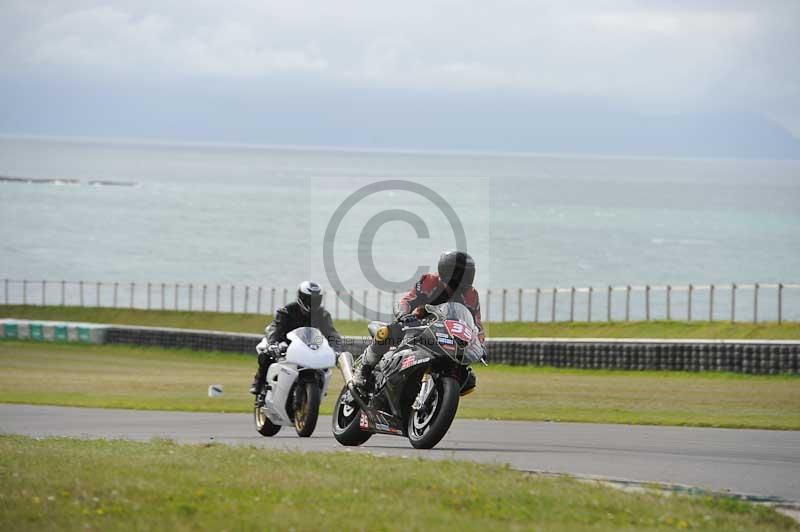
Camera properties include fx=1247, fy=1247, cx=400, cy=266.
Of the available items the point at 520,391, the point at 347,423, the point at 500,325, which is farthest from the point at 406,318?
the point at 500,325

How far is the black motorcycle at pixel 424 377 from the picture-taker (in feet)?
43.4

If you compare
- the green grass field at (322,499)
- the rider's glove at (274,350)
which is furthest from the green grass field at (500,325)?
the green grass field at (322,499)

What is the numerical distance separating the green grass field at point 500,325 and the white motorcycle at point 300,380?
28649 mm

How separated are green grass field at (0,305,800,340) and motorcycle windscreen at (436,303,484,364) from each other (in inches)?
1203

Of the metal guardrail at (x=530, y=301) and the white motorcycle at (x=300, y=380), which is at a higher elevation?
the white motorcycle at (x=300, y=380)

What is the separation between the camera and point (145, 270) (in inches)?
4857

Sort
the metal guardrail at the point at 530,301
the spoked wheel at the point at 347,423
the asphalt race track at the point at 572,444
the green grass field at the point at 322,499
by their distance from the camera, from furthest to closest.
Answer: the metal guardrail at the point at 530,301 < the spoked wheel at the point at 347,423 < the asphalt race track at the point at 572,444 < the green grass field at the point at 322,499

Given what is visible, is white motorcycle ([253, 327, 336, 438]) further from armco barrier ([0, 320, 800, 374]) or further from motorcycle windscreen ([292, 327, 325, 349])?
armco barrier ([0, 320, 800, 374])

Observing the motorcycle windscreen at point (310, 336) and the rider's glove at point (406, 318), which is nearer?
the rider's glove at point (406, 318)

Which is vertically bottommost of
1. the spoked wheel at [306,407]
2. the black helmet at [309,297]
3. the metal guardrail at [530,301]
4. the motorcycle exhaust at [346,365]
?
the metal guardrail at [530,301]

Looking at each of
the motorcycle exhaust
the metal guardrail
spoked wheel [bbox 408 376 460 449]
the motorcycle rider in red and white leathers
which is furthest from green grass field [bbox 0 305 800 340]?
spoked wheel [bbox 408 376 460 449]

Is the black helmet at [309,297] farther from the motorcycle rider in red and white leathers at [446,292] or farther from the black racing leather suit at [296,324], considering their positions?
the motorcycle rider in red and white leathers at [446,292]

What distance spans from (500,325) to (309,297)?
3978cm

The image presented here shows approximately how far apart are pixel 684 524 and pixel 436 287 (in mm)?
5382
